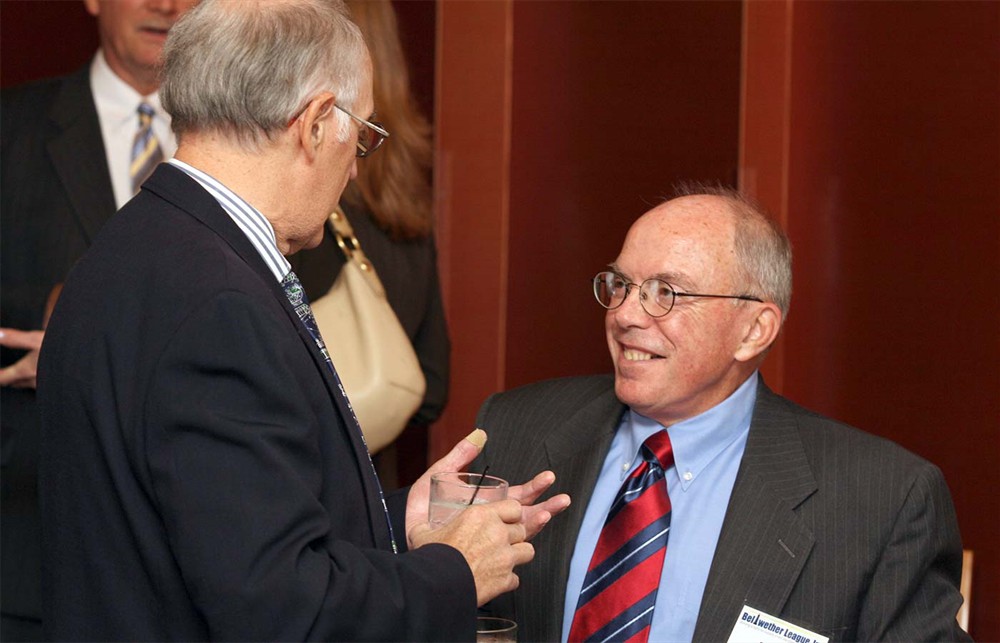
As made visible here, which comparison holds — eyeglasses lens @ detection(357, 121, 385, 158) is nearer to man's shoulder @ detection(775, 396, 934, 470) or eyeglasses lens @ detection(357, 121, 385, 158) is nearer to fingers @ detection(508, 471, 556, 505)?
fingers @ detection(508, 471, 556, 505)

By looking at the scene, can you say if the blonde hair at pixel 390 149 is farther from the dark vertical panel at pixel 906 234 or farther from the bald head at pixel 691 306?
the dark vertical panel at pixel 906 234

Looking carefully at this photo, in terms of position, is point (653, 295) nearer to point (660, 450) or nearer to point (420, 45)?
point (660, 450)

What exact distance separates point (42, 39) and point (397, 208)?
5.11ft

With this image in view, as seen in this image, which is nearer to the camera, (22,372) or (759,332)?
(759,332)

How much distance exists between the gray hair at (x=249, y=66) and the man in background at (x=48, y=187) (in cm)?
118

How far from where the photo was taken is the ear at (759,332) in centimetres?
261

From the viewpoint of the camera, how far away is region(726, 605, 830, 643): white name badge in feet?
7.31

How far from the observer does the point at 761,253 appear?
2.61 metres

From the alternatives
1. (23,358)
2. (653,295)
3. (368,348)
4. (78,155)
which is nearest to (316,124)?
(653,295)

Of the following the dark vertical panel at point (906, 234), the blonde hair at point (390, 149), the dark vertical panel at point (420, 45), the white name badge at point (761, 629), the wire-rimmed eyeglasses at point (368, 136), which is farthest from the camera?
the dark vertical panel at point (420, 45)

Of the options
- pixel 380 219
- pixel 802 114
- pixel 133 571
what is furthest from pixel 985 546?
pixel 133 571

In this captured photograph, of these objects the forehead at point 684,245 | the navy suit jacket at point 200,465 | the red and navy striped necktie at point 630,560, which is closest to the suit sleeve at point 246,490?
the navy suit jacket at point 200,465

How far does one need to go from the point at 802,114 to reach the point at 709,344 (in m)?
1.43

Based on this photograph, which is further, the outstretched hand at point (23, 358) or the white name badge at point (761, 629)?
the outstretched hand at point (23, 358)
